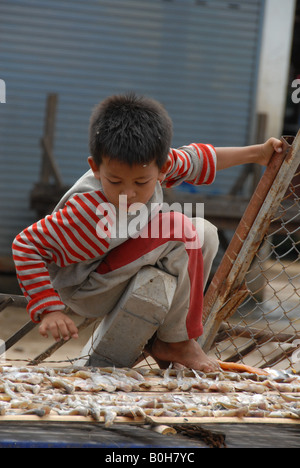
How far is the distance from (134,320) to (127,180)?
1.61 ft

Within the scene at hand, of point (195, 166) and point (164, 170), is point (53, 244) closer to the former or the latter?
point (164, 170)

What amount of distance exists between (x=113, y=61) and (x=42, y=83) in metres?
0.89

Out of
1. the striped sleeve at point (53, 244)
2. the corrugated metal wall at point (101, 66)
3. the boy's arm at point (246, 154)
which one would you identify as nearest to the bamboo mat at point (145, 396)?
the striped sleeve at point (53, 244)

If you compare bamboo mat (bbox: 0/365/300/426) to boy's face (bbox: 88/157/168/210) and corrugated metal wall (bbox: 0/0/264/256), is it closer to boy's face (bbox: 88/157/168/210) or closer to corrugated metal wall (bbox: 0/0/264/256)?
boy's face (bbox: 88/157/168/210)

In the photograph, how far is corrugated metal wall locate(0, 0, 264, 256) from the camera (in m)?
7.64

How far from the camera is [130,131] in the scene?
81.2 inches

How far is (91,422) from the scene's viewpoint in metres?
1.58

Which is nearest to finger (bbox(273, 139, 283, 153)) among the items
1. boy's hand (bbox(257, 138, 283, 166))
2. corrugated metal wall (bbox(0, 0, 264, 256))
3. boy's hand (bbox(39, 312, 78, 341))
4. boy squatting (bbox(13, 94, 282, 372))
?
boy's hand (bbox(257, 138, 283, 166))

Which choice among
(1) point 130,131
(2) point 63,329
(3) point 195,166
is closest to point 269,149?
(3) point 195,166

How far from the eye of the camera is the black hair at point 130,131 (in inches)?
79.7
